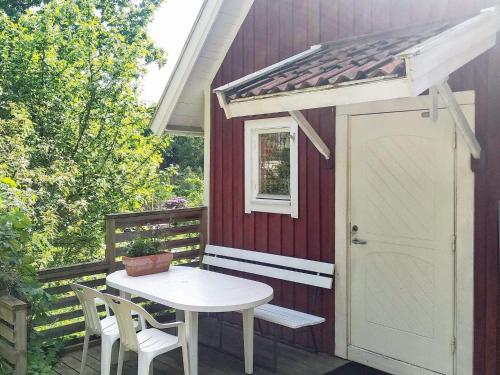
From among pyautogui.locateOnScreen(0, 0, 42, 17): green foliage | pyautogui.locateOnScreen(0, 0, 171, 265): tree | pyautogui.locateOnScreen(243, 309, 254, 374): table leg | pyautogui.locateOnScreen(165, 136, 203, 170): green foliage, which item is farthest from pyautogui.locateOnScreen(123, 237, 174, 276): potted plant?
pyautogui.locateOnScreen(165, 136, 203, 170): green foliage

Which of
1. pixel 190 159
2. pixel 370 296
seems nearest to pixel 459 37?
pixel 370 296

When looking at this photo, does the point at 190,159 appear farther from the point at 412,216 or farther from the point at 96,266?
the point at 412,216

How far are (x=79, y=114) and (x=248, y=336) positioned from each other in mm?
6967

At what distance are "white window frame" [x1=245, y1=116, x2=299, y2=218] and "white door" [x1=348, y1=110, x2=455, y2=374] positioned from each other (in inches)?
25.5

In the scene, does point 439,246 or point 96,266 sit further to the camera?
point 96,266

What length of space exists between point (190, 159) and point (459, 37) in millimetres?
16620

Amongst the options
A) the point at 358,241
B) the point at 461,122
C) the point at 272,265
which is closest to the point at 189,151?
the point at 272,265

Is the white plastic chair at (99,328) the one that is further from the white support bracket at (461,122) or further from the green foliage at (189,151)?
the green foliage at (189,151)

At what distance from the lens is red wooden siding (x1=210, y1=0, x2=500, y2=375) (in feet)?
12.2

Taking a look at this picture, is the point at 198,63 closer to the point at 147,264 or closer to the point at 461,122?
the point at 147,264

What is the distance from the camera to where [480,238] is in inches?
149

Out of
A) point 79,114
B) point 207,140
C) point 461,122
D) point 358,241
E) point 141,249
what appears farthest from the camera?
point 79,114

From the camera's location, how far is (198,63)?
577cm

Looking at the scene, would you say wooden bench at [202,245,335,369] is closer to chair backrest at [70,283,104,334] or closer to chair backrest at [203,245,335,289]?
chair backrest at [203,245,335,289]
